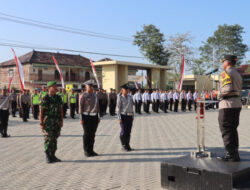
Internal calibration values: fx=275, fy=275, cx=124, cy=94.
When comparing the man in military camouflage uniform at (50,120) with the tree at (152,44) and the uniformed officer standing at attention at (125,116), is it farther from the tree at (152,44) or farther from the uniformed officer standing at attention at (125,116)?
the tree at (152,44)

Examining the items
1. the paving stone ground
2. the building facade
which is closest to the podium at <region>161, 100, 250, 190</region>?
the paving stone ground

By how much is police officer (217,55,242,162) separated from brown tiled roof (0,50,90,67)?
43.4 m

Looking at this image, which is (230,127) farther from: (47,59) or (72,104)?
(47,59)

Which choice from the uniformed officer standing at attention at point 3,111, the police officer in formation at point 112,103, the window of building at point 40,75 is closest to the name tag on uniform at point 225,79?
the uniformed officer standing at attention at point 3,111

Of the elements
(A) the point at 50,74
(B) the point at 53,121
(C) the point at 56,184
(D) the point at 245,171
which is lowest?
(C) the point at 56,184

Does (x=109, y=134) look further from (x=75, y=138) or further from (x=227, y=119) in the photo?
(x=227, y=119)

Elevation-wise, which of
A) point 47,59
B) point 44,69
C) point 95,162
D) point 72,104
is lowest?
point 95,162

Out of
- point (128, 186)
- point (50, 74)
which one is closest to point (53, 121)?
point (128, 186)

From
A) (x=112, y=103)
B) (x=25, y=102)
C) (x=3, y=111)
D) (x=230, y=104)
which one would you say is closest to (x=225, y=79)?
(x=230, y=104)

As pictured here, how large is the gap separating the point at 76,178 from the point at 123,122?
2786 mm

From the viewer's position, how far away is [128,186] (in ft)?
15.5

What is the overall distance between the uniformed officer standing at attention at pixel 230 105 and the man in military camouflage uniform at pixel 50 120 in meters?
3.76

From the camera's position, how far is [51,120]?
6.46 meters

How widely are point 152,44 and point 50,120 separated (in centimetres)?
4056
